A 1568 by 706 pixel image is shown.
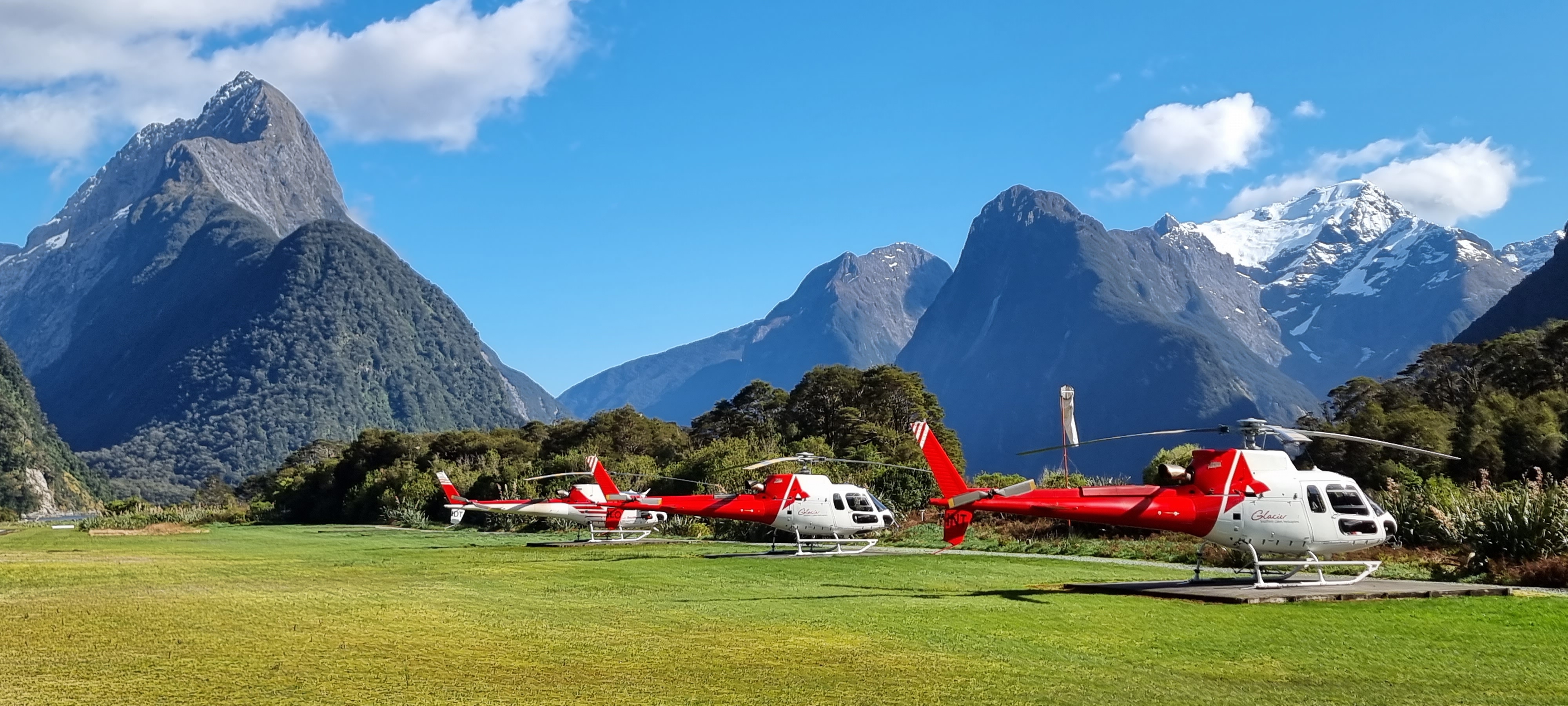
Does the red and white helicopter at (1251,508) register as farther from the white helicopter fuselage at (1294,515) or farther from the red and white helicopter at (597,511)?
the red and white helicopter at (597,511)

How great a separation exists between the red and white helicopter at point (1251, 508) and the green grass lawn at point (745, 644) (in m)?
1.30

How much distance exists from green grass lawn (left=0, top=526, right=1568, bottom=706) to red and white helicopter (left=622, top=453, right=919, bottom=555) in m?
6.97

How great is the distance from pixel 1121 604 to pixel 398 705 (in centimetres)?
855

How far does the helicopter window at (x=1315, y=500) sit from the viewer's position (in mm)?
15156

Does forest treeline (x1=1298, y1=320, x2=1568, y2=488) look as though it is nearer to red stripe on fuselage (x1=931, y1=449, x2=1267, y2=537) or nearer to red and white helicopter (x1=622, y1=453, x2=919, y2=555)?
red stripe on fuselage (x1=931, y1=449, x2=1267, y2=537)

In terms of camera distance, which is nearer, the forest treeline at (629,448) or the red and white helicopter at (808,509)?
the red and white helicopter at (808,509)

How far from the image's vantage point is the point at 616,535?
35.2 metres

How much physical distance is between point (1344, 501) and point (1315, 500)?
1.45 feet

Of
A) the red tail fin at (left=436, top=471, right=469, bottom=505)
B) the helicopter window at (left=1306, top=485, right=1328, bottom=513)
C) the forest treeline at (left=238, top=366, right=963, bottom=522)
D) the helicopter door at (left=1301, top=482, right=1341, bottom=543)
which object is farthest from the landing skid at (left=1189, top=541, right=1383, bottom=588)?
the red tail fin at (left=436, top=471, right=469, bottom=505)

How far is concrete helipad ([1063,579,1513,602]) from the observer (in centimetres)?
1328

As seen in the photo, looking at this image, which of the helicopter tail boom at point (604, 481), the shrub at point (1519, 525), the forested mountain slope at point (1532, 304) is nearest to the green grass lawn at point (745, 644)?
the shrub at point (1519, 525)

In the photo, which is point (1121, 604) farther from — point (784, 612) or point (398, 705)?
point (398, 705)

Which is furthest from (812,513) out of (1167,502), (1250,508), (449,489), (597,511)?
(449,489)

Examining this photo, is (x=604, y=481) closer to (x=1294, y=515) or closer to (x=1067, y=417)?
(x=1067, y=417)
